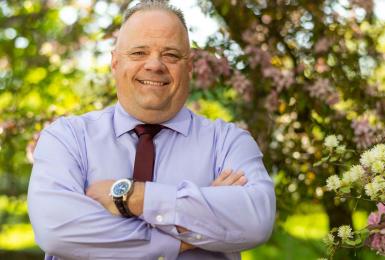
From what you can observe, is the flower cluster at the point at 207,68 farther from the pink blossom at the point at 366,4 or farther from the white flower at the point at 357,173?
the white flower at the point at 357,173

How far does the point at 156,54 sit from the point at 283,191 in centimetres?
184

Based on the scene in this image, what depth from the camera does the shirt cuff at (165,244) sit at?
2.39m

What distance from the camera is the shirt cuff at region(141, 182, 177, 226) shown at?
7.75 ft

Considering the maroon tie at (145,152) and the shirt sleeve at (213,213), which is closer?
the shirt sleeve at (213,213)

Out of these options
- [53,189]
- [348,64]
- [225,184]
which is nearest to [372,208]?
[348,64]

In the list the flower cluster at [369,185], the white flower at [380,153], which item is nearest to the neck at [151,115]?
the flower cluster at [369,185]

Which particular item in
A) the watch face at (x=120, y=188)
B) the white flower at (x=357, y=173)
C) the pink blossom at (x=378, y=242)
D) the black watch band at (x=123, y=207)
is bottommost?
the pink blossom at (x=378, y=242)

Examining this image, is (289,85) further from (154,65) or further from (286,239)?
(286,239)

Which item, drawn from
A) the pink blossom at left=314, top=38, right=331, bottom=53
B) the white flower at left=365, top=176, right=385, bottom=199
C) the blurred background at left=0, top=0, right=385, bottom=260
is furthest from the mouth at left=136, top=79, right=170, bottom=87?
the pink blossom at left=314, top=38, right=331, bottom=53

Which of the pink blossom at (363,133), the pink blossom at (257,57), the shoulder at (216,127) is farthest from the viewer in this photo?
the pink blossom at (257,57)

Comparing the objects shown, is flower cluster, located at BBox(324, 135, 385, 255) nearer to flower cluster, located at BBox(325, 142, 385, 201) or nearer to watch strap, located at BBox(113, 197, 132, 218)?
flower cluster, located at BBox(325, 142, 385, 201)

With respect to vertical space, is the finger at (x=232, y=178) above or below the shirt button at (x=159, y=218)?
above

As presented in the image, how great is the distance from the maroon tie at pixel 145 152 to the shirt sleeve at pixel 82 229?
8.0 inches

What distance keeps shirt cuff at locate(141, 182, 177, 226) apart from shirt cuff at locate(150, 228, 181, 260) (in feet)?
0.17
